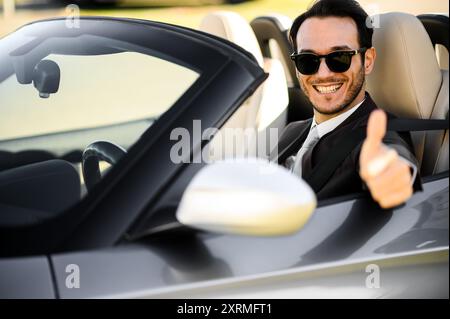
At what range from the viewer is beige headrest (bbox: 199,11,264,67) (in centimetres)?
261

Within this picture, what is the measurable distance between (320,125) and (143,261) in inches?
38.8

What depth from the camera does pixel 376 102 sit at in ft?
8.16

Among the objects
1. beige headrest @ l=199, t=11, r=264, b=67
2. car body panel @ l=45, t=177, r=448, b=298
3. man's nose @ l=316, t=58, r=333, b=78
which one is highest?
beige headrest @ l=199, t=11, r=264, b=67

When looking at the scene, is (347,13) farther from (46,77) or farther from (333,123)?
(46,77)

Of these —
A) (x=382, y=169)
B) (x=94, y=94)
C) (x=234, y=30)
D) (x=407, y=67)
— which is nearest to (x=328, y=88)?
(x=407, y=67)

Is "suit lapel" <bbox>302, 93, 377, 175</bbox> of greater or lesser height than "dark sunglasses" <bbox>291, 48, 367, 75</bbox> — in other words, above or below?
below

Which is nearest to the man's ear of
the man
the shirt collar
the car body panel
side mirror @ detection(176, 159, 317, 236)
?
the man

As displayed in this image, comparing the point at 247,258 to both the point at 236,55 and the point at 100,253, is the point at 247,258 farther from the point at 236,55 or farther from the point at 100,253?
the point at 236,55

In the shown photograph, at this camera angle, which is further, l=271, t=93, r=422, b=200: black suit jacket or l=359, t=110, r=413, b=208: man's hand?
l=271, t=93, r=422, b=200: black suit jacket

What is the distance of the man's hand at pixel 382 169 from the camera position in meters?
1.52

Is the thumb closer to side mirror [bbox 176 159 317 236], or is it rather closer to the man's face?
side mirror [bbox 176 159 317 236]

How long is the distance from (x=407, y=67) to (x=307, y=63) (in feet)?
1.00
